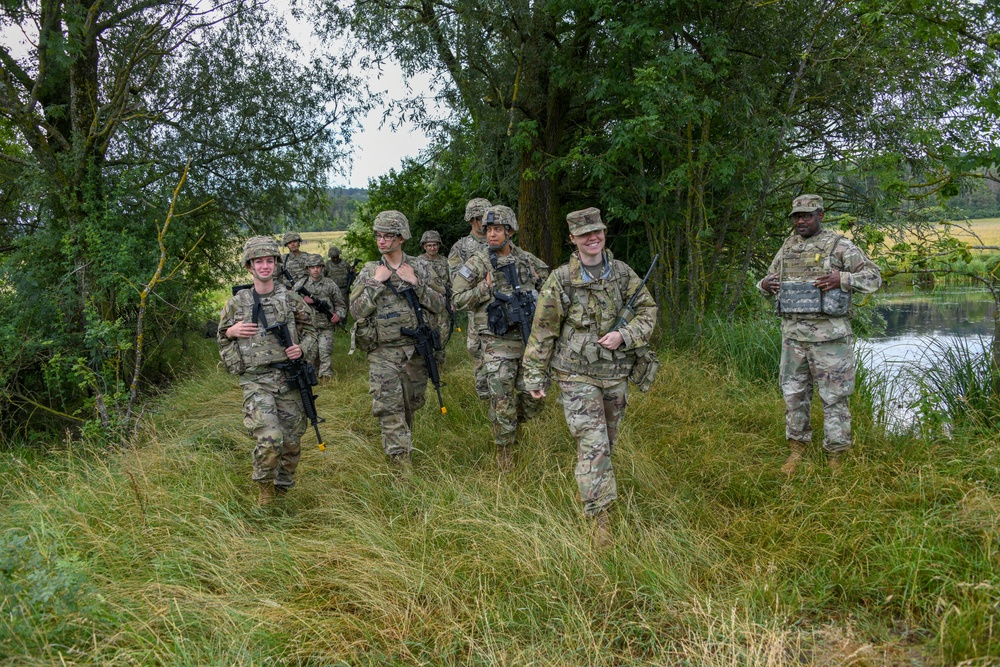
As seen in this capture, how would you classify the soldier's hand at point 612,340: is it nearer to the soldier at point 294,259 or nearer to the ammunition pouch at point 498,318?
the ammunition pouch at point 498,318

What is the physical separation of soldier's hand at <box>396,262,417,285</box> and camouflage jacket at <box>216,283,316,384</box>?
0.81m

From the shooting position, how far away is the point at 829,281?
474 cm

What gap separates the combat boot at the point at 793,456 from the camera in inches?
188

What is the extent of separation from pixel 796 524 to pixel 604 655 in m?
1.60

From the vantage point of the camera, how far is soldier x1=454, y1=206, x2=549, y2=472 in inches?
209

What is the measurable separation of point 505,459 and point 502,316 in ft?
3.66

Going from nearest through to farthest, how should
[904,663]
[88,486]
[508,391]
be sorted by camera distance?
[904,663], [88,486], [508,391]

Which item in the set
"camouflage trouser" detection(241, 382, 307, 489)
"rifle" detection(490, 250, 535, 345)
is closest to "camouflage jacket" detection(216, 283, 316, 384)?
"camouflage trouser" detection(241, 382, 307, 489)

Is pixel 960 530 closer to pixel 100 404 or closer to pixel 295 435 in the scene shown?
pixel 295 435

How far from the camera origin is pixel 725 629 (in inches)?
114

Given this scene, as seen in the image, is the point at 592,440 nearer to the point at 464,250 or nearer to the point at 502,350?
the point at 502,350

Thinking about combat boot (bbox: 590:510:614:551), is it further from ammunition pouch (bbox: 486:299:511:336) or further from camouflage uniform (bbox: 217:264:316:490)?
camouflage uniform (bbox: 217:264:316:490)

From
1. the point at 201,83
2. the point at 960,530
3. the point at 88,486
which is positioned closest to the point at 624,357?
the point at 960,530

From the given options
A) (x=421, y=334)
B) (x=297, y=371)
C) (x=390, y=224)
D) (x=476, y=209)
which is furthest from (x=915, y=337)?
(x=297, y=371)
